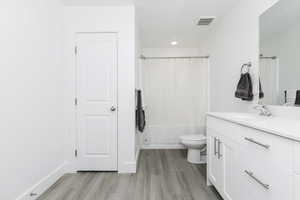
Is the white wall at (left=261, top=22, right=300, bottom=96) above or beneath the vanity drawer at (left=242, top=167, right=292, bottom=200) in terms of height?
above

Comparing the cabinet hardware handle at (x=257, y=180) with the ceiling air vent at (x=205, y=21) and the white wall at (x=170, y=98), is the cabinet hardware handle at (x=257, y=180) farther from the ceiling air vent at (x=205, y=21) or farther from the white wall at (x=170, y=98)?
the ceiling air vent at (x=205, y=21)

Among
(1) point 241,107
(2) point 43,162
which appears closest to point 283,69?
(1) point 241,107

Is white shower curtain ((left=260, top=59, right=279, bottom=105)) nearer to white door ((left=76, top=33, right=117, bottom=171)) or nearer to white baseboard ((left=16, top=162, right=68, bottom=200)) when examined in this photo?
white door ((left=76, top=33, right=117, bottom=171))

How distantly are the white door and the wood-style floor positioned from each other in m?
0.31

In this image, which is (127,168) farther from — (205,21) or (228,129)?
(205,21)

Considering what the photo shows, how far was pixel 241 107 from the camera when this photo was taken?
2260 mm

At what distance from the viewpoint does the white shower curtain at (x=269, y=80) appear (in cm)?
172

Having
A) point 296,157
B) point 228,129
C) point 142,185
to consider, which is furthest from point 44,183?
point 296,157

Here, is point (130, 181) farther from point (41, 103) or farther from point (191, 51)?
point (191, 51)

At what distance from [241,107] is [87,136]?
216 cm

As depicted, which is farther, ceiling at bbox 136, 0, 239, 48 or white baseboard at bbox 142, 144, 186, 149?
white baseboard at bbox 142, 144, 186, 149

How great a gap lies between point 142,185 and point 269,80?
1.84m

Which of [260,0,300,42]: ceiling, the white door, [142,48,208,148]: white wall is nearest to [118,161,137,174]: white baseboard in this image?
the white door

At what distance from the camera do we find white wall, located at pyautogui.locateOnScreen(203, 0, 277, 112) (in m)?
1.98
